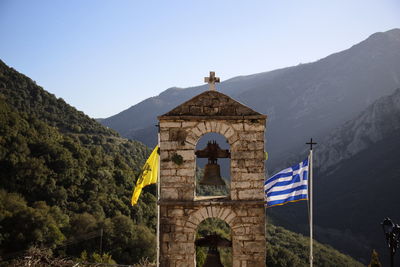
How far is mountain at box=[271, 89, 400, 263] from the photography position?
51.8 meters

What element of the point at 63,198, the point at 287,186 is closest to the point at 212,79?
the point at 287,186

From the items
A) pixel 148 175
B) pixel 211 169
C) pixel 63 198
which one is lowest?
pixel 63 198

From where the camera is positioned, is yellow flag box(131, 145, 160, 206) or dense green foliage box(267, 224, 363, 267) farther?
dense green foliage box(267, 224, 363, 267)

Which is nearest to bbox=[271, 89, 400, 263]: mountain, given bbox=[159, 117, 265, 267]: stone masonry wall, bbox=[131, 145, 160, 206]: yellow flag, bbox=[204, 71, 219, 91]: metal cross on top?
bbox=[131, 145, 160, 206]: yellow flag

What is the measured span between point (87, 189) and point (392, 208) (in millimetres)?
43190

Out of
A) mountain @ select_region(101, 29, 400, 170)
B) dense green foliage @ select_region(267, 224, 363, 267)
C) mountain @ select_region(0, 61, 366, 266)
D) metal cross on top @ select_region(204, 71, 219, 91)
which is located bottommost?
dense green foliage @ select_region(267, 224, 363, 267)

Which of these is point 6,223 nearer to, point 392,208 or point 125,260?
point 125,260

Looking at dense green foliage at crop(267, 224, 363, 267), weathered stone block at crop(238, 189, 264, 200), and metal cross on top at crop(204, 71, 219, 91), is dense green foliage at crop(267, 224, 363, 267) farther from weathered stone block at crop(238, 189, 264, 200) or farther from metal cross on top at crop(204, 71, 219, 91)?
metal cross on top at crop(204, 71, 219, 91)

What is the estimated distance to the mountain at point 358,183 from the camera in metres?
51.8

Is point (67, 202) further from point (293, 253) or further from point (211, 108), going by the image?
point (211, 108)

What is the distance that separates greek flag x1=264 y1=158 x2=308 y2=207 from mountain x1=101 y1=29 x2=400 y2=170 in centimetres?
7351

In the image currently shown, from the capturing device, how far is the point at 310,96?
362 feet

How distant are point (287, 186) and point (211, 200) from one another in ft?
7.96

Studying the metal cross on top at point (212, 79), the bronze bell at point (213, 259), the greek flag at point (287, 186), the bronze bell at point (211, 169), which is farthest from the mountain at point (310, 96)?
the metal cross on top at point (212, 79)
